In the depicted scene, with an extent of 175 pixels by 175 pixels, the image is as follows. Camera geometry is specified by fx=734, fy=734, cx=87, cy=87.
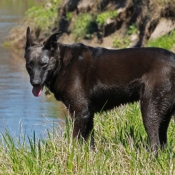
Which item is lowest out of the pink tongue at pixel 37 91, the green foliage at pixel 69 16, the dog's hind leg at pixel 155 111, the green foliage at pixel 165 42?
the green foliage at pixel 69 16

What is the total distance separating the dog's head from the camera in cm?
790

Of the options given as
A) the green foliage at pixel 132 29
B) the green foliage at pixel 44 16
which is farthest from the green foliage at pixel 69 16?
the green foliage at pixel 132 29

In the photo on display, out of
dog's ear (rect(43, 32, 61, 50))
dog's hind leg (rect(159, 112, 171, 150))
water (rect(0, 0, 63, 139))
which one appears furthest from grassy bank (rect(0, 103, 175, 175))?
water (rect(0, 0, 63, 139))

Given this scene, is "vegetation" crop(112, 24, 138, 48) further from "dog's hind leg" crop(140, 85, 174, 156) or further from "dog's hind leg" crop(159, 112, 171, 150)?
"dog's hind leg" crop(140, 85, 174, 156)

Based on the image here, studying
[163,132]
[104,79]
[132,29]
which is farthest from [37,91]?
[132,29]

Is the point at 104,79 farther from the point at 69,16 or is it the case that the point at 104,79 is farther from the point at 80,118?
the point at 69,16

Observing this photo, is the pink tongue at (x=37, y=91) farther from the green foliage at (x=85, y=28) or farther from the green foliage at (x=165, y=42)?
the green foliage at (x=85, y=28)

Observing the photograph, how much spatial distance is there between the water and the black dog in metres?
1.59

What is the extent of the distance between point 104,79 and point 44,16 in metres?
18.0

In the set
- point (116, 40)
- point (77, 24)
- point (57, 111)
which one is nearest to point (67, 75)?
point (57, 111)

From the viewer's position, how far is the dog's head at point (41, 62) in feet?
25.9

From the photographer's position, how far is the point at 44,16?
25.8m

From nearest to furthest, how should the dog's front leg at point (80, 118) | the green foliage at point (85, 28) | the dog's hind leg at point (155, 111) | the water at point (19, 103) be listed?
the dog's hind leg at point (155, 111), the dog's front leg at point (80, 118), the water at point (19, 103), the green foliage at point (85, 28)

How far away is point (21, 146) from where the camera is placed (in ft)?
26.2
